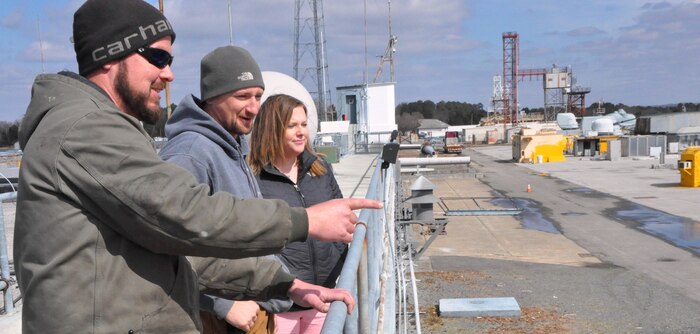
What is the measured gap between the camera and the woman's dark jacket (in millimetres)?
3352

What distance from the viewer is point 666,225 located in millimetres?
19984

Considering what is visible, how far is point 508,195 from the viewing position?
29.2 m

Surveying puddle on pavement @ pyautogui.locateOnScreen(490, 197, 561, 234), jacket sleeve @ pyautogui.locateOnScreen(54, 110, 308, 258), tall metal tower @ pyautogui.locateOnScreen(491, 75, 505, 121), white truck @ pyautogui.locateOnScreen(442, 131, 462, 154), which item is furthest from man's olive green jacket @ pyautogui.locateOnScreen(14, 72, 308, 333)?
tall metal tower @ pyautogui.locateOnScreen(491, 75, 505, 121)

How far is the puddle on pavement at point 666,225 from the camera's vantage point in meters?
17.5

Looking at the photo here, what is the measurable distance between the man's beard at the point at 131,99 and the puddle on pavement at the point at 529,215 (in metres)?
19.0

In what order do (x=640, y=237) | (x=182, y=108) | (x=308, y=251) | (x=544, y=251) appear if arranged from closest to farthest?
1. (x=182, y=108)
2. (x=308, y=251)
3. (x=544, y=251)
4. (x=640, y=237)

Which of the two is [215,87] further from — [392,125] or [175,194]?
[392,125]

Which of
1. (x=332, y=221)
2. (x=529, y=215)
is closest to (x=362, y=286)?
(x=332, y=221)

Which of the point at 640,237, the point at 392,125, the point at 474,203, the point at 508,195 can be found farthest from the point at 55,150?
the point at 392,125

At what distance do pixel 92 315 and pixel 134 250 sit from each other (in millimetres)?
169

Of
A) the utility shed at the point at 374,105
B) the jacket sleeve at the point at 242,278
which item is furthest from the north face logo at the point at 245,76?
the utility shed at the point at 374,105

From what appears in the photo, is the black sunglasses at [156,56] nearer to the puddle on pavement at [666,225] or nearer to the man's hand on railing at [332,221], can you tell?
the man's hand on railing at [332,221]

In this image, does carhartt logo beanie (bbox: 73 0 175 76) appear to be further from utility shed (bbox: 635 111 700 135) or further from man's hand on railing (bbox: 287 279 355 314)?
utility shed (bbox: 635 111 700 135)

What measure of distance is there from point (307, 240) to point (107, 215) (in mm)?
1810
